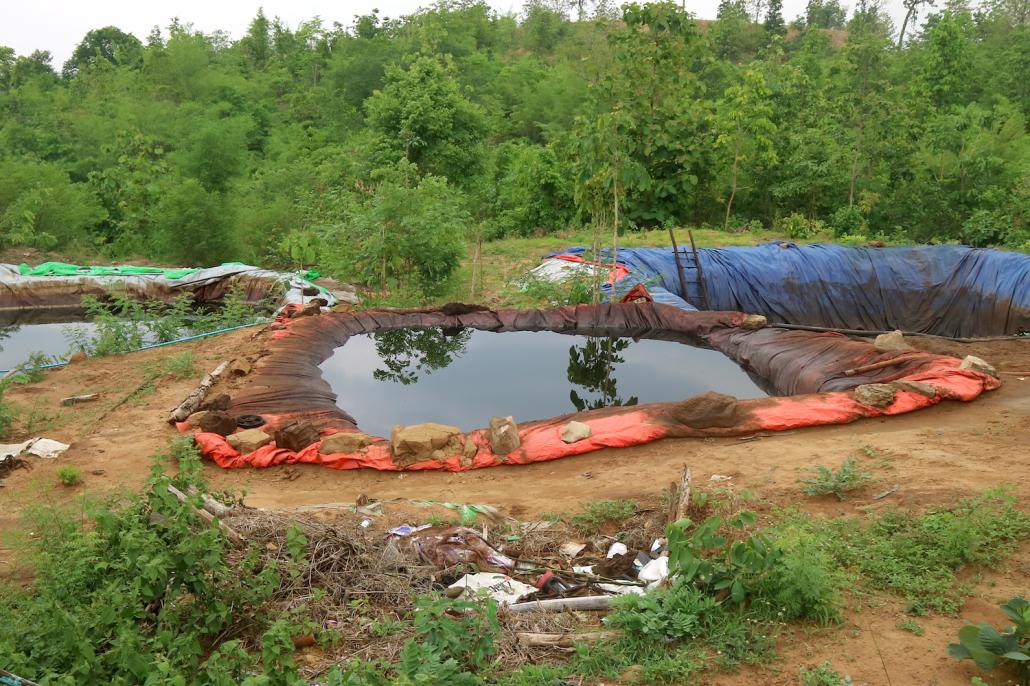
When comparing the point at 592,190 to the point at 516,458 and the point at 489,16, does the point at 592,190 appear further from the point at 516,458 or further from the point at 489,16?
the point at 489,16

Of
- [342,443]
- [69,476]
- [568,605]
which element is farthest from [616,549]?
[69,476]

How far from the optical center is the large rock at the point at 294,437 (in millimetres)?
5984

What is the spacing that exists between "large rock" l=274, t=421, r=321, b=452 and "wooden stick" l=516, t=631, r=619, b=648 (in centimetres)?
317

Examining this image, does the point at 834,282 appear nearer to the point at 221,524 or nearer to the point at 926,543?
the point at 926,543

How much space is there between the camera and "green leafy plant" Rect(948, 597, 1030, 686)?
2.82 m

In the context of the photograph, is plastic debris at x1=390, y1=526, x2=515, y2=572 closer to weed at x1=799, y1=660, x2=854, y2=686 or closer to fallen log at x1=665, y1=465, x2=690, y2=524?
fallen log at x1=665, y1=465, x2=690, y2=524

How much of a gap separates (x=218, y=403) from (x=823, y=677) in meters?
5.16

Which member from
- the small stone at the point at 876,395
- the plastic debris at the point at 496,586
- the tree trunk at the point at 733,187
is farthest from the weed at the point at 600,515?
the tree trunk at the point at 733,187

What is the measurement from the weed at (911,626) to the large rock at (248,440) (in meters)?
4.42

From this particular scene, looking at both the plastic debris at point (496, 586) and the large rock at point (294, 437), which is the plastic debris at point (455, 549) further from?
the large rock at point (294, 437)

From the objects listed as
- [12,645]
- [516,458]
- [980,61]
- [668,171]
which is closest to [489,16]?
[980,61]

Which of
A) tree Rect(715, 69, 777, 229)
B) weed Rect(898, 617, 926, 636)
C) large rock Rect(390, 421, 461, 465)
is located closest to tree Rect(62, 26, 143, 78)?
tree Rect(715, 69, 777, 229)

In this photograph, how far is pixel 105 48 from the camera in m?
29.4

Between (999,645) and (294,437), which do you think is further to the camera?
(294,437)
